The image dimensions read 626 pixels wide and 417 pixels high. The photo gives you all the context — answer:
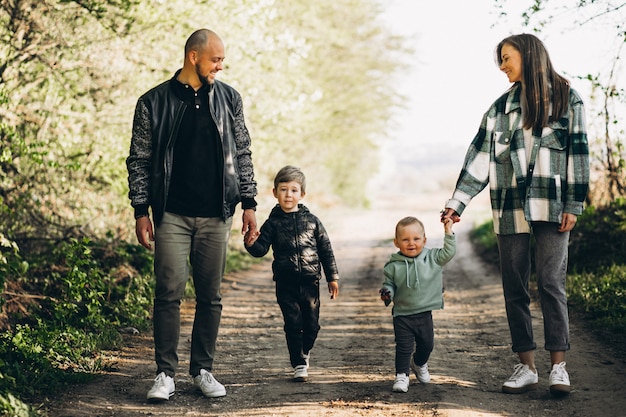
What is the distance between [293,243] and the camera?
5930 millimetres

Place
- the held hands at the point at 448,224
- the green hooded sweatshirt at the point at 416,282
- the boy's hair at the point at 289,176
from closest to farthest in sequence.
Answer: the held hands at the point at 448,224 < the green hooded sweatshirt at the point at 416,282 < the boy's hair at the point at 289,176

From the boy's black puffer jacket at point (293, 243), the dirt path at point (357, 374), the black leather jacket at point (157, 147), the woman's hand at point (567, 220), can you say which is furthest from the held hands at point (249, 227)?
the woman's hand at point (567, 220)

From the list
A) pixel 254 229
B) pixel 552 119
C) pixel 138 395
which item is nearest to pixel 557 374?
pixel 552 119

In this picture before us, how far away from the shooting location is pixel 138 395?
562 centimetres

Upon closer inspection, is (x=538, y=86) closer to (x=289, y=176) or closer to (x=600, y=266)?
(x=289, y=176)

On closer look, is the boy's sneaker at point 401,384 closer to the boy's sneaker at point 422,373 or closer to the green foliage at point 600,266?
the boy's sneaker at point 422,373

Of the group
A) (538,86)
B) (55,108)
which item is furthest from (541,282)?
(55,108)

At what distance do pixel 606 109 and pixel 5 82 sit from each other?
685 centimetres

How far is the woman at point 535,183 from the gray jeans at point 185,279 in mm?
1668

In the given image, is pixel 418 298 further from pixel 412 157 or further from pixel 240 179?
pixel 412 157

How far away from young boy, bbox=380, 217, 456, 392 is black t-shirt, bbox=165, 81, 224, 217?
4.34 ft

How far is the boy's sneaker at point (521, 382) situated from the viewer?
5.48 meters

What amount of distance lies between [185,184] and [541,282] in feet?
8.28

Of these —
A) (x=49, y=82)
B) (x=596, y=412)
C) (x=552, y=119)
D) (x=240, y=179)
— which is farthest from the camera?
(x=49, y=82)
